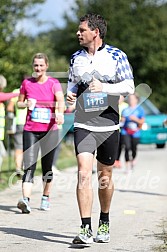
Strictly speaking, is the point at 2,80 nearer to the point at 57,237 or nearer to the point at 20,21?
the point at 20,21

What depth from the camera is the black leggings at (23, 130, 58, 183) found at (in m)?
9.88

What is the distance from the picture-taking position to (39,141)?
32.7ft

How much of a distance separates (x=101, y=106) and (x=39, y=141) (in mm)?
2642

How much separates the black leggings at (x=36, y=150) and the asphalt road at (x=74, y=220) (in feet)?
1.65

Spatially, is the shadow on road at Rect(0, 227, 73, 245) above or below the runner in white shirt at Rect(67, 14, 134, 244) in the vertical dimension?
below

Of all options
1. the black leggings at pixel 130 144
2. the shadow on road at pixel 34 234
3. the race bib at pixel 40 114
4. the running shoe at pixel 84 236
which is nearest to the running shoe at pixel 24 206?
the race bib at pixel 40 114

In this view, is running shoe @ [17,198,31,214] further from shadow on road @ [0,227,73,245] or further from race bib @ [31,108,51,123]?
shadow on road @ [0,227,73,245]

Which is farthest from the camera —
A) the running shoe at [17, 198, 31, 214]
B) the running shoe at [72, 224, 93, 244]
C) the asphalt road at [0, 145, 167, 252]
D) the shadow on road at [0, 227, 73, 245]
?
the running shoe at [17, 198, 31, 214]

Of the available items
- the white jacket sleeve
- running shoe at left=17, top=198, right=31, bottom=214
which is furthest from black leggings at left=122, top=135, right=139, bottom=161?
the white jacket sleeve

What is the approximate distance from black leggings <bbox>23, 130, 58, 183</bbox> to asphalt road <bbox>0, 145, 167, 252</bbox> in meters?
0.50

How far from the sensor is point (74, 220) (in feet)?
29.8

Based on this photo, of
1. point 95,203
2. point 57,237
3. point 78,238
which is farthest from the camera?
point 95,203

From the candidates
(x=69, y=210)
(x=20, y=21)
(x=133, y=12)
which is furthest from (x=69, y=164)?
(x=133, y=12)

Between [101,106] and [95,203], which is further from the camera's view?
[95,203]
